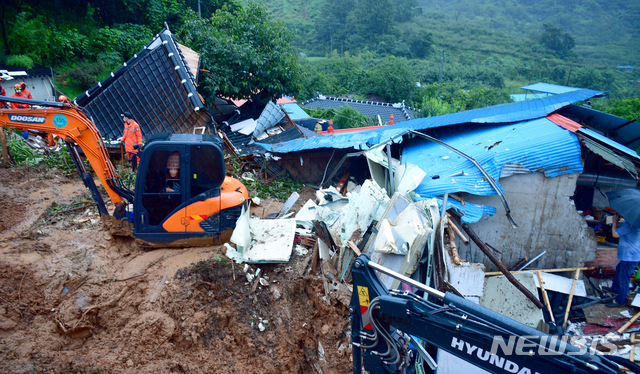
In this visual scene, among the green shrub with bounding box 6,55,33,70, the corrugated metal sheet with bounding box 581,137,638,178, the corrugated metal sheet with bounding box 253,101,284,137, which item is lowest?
the corrugated metal sheet with bounding box 253,101,284,137

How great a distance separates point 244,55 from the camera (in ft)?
41.2

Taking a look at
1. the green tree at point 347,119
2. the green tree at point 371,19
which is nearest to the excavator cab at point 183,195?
the green tree at point 347,119

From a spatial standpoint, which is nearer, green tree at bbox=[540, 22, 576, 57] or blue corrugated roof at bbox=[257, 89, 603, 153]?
blue corrugated roof at bbox=[257, 89, 603, 153]

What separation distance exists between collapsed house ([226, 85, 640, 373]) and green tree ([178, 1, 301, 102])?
6784 mm

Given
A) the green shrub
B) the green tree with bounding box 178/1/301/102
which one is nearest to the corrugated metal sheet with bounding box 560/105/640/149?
the green tree with bounding box 178/1/301/102

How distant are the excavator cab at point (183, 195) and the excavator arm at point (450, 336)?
317cm

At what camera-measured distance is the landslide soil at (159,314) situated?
4730 millimetres

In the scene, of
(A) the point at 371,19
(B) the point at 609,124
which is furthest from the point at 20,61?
(A) the point at 371,19

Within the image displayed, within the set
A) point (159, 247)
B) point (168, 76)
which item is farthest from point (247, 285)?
point (168, 76)

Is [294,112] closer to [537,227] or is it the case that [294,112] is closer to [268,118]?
[268,118]

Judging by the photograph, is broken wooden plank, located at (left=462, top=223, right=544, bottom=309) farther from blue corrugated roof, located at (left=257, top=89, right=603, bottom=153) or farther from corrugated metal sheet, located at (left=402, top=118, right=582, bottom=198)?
blue corrugated roof, located at (left=257, top=89, right=603, bottom=153)

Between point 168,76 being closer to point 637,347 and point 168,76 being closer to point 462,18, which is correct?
point 637,347

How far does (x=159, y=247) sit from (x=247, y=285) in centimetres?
163

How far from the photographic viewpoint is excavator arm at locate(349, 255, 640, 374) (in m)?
2.37
